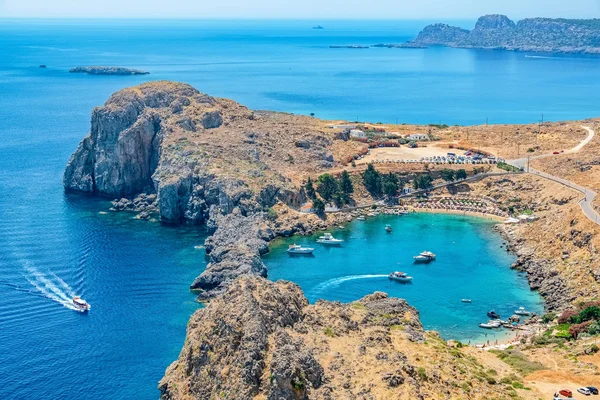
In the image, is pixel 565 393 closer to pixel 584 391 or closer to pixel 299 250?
pixel 584 391

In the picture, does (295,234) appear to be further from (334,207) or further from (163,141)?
(163,141)

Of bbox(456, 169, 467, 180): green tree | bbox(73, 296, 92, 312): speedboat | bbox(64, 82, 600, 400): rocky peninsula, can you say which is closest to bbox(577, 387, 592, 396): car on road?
bbox(64, 82, 600, 400): rocky peninsula

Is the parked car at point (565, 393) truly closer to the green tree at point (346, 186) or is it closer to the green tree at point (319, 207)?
the green tree at point (319, 207)

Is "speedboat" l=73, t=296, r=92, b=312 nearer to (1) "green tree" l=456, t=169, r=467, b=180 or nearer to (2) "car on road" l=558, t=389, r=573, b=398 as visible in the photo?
(2) "car on road" l=558, t=389, r=573, b=398

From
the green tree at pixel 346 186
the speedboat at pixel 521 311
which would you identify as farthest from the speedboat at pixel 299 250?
A: the speedboat at pixel 521 311

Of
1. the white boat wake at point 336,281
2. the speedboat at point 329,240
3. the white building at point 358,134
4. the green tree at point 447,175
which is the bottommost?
the white boat wake at point 336,281
